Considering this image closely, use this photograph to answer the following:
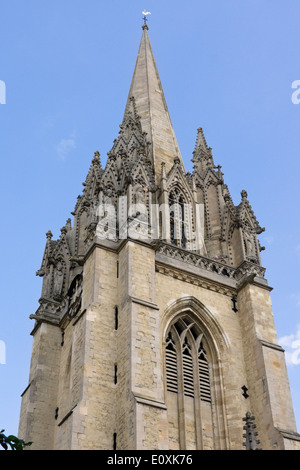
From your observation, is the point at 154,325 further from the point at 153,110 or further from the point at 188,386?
the point at 153,110

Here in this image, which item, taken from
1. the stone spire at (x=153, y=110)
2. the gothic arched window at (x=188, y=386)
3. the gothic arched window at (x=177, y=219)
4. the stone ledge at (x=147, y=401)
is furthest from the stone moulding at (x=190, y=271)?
the stone ledge at (x=147, y=401)

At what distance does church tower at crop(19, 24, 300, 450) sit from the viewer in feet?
60.3

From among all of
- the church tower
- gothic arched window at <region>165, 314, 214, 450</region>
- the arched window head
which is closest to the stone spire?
the church tower

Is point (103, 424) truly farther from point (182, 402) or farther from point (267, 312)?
point (267, 312)

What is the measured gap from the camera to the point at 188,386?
20.8 m

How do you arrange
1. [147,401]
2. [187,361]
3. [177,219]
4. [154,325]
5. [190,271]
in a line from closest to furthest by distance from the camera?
1. [147,401]
2. [154,325]
3. [187,361]
4. [190,271]
5. [177,219]

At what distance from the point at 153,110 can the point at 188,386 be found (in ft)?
50.0

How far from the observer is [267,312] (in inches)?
902

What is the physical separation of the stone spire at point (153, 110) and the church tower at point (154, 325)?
125 centimetres

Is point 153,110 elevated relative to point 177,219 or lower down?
elevated

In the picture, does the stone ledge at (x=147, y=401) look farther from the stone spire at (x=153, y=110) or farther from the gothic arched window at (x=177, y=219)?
the stone spire at (x=153, y=110)

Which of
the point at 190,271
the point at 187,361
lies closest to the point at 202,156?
the point at 190,271
